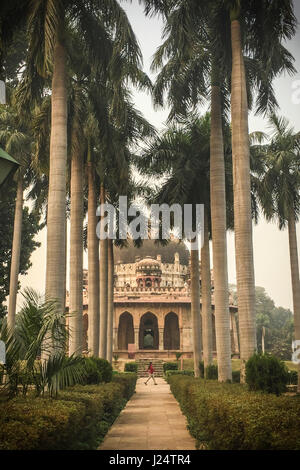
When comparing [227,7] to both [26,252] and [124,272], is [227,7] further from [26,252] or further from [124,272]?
[124,272]

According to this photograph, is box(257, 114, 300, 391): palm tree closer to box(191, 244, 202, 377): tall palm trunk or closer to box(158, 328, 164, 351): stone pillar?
box(191, 244, 202, 377): tall palm trunk

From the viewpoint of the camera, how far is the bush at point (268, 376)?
9195 mm

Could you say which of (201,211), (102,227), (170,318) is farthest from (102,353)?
(170,318)

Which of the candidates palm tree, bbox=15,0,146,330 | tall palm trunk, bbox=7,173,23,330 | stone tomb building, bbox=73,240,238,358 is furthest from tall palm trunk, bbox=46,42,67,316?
stone tomb building, bbox=73,240,238,358

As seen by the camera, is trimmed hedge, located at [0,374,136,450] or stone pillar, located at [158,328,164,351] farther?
stone pillar, located at [158,328,164,351]

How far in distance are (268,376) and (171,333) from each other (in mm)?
45644

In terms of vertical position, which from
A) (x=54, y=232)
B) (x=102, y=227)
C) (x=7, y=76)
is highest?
(x=7, y=76)

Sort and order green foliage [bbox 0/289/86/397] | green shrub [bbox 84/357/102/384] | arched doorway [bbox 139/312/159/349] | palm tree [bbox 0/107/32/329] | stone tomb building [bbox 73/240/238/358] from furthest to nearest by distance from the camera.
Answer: arched doorway [bbox 139/312/159/349]
stone tomb building [bbox 73/240/238/358]
palm tree [bbox 0/107/32/329]
green shrub [bbox 84/357/102/384]
green foliage [bbox 0/289/86/397]

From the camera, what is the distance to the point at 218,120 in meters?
14.8

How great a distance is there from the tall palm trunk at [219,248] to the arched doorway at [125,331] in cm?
3939

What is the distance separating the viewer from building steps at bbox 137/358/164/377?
41.7 meters

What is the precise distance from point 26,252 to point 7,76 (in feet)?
38.5

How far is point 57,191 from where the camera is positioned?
11062 millimetres

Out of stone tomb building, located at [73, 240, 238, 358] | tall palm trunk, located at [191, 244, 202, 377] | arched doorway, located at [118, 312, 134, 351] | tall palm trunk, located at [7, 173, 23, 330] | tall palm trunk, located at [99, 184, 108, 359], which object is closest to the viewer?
tall palm trunk, located at [191, 244, 202, 377]
